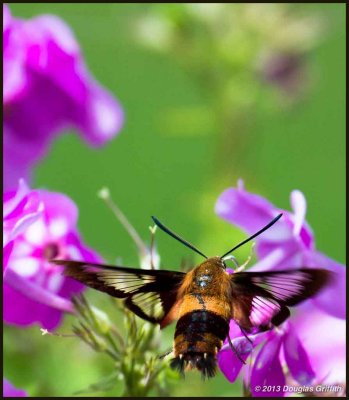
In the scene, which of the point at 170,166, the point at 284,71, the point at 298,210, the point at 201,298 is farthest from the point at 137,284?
the point at 170,166

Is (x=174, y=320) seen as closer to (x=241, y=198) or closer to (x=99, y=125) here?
(x=241, y=198)

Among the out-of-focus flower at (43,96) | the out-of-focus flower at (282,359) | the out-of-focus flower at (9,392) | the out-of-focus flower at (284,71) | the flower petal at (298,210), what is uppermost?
the out-of-focus flower at (284,71)

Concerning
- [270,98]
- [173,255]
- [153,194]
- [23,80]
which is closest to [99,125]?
[23,80]

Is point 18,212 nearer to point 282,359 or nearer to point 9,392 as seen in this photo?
point 9,392

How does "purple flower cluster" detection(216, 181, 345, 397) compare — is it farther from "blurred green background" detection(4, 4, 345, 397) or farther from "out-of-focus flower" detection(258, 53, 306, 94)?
"out-of-focus flower" detection(258, 53, 306, 94)

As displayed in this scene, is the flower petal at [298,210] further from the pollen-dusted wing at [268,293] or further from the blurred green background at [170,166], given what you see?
the blurred green background at [170,166]

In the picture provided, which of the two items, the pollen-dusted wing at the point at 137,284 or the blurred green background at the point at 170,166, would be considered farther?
the blurred green background at the point at 170,166

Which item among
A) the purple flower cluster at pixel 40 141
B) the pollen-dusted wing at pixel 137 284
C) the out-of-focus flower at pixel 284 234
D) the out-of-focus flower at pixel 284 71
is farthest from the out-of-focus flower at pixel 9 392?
the out-of-focus flower at pixel 284 71

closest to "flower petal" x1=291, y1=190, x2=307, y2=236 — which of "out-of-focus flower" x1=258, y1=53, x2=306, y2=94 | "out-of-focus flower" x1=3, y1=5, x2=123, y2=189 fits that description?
"out-of-focus flower" x1=3, y1=5, x2=123, y2=189
